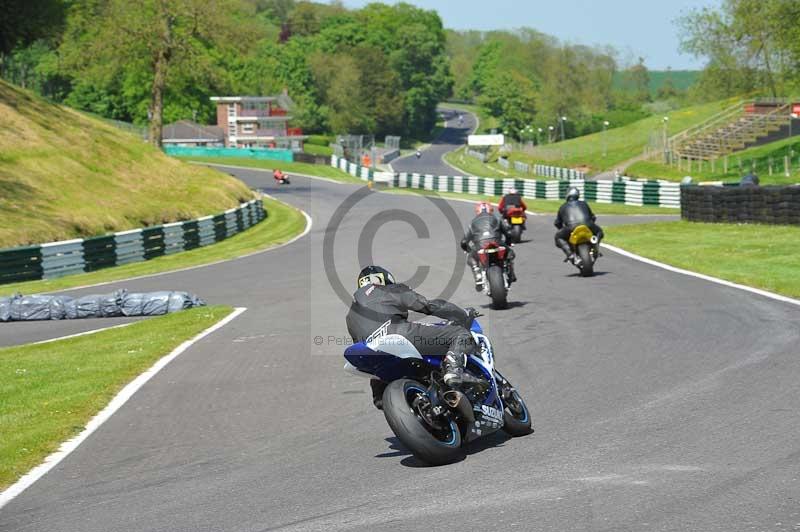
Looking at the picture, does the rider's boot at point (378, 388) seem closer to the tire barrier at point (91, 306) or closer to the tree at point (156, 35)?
the tire barrier at point (91, 306)

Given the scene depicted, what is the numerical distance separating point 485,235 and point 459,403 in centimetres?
926

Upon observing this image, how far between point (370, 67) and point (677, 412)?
15863 centimetres

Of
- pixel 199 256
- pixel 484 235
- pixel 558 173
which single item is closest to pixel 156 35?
pixel 199 256

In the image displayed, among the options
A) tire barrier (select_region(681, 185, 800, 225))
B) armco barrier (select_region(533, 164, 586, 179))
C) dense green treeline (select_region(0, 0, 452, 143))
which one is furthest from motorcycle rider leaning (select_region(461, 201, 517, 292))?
armco barrier (select_region(533, 164, 586, 179))

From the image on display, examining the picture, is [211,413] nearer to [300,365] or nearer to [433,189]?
[300,365]

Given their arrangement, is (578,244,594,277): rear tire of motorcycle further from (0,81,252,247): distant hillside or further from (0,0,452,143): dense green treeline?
(0,0,452,143): dense green treeline

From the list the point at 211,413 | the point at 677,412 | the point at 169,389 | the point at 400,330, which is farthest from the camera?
the point at 169,389

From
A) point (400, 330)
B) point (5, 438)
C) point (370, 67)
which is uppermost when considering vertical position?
point (370, 67)

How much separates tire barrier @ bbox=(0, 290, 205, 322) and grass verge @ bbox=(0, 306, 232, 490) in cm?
123

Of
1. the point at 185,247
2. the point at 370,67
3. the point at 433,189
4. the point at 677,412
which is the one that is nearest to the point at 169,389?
the point at 677,412

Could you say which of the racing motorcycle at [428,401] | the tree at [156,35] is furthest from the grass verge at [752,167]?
the racing motorcycle at [428,401]

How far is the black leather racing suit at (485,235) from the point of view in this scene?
667 inches

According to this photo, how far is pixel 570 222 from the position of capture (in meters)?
20.7

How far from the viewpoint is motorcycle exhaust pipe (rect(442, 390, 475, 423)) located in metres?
7.87
